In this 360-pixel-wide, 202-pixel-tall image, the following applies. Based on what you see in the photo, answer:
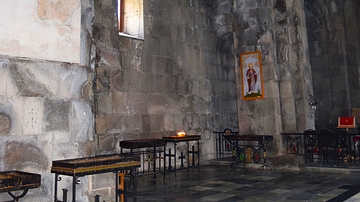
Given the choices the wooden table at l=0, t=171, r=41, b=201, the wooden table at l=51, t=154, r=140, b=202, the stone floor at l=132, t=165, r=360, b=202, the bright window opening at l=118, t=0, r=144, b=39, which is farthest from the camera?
the bright window opening at l=118, t=0, r=144, b=39

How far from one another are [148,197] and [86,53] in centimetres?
283

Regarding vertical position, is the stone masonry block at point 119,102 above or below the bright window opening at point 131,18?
below

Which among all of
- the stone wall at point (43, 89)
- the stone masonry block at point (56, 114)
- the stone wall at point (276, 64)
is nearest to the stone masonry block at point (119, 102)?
the stone wall at point (276, 64)

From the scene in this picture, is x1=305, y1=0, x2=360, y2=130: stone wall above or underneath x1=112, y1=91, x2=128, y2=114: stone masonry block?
above

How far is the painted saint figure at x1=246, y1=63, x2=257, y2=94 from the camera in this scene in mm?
10070

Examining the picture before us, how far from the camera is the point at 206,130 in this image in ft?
39.3

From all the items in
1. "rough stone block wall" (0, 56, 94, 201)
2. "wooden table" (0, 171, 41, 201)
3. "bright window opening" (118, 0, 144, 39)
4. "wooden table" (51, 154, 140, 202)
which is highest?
"bright window opening" (118, 0, 144, 39)

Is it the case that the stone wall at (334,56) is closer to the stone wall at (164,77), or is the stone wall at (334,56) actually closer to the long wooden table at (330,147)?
the stone wall at (164,77)

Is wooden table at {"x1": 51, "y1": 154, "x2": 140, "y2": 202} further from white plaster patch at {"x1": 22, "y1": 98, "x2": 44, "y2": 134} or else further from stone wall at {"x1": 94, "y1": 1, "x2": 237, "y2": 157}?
stone wall at {"x1": 94, "y1": 1, "x2": 237, "y2": 157}

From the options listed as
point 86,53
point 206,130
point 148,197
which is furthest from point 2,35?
point 206,130

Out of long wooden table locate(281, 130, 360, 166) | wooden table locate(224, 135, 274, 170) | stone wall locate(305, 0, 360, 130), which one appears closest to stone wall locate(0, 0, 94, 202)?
wooden table locate(224, 135, 274, 170)

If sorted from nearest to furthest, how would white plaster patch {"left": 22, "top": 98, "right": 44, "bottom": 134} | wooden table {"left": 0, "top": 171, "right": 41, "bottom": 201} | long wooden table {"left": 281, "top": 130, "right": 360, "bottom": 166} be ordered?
wooden table {"left": 0, "top": 171, "right": 41, "bottom": 201} → white plaster patch {"left": 22, "top": 98, "right": 44, "bottom": 134} → long wooden table {"left": 281, "top": 130, "right": 360, "bottom": 166}

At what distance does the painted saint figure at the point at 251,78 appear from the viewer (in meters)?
10.1

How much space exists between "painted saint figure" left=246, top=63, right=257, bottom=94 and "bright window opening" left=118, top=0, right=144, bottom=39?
333cm
